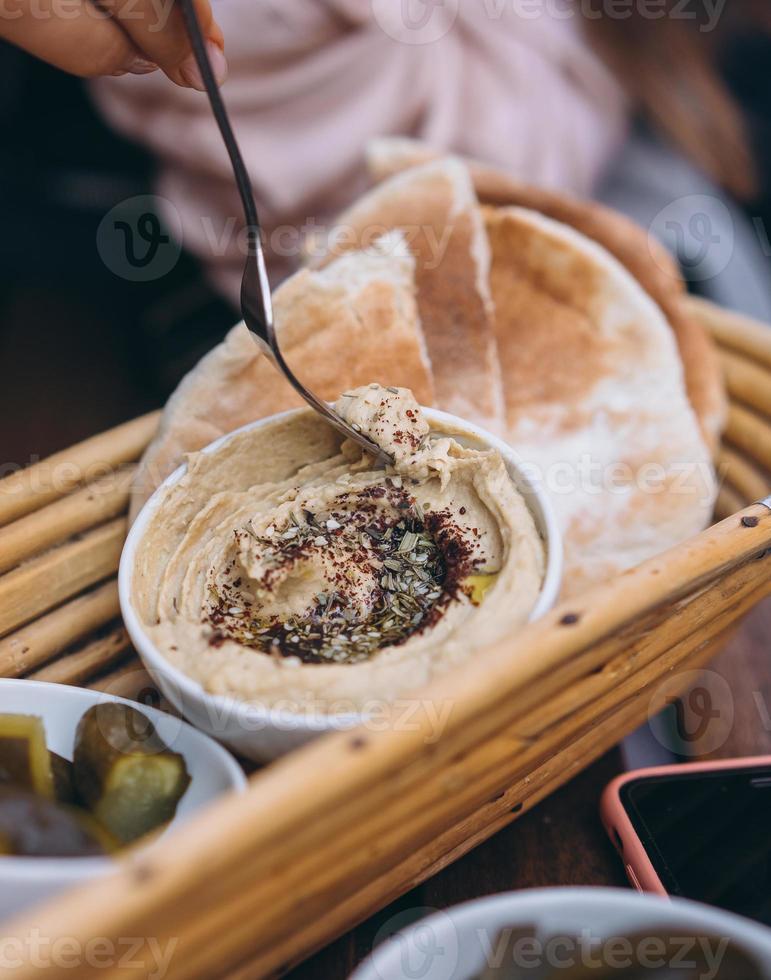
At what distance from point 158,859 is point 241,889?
10 centimetres

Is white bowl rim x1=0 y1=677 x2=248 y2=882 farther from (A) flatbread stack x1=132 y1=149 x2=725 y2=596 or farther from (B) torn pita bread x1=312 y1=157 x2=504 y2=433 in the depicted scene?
(B) torn pita bread x1=312 y1=157 x2=504 y2=433

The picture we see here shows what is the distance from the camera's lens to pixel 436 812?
92 cm

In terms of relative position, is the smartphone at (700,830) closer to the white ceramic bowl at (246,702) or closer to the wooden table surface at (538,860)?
the wooden table surface at (538,860)

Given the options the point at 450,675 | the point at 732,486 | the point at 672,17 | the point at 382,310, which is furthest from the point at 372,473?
the point at 672,17

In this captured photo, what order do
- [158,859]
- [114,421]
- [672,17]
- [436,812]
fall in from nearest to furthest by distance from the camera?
[158,859], [436,812], [114,421], [672,17]

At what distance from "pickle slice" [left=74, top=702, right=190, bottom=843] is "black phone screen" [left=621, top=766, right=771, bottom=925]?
64 cm

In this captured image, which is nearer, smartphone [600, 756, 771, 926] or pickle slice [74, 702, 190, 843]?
pickle slice [74, 702, 190, 843]

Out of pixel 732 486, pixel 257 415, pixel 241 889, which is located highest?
pixel 257 415

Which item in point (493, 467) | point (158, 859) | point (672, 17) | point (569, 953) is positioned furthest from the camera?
point (672, 17)

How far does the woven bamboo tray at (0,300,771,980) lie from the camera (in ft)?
2.33

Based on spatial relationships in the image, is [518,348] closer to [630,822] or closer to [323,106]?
[630,822]

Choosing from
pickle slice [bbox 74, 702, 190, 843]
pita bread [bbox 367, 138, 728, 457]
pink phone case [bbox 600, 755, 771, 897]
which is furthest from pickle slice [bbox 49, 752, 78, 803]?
pita bread [bbox 367, 138, 728, 457]

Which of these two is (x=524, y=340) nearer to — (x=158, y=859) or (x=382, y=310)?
(x=382, y=310)

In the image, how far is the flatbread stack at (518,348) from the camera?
1.39m
